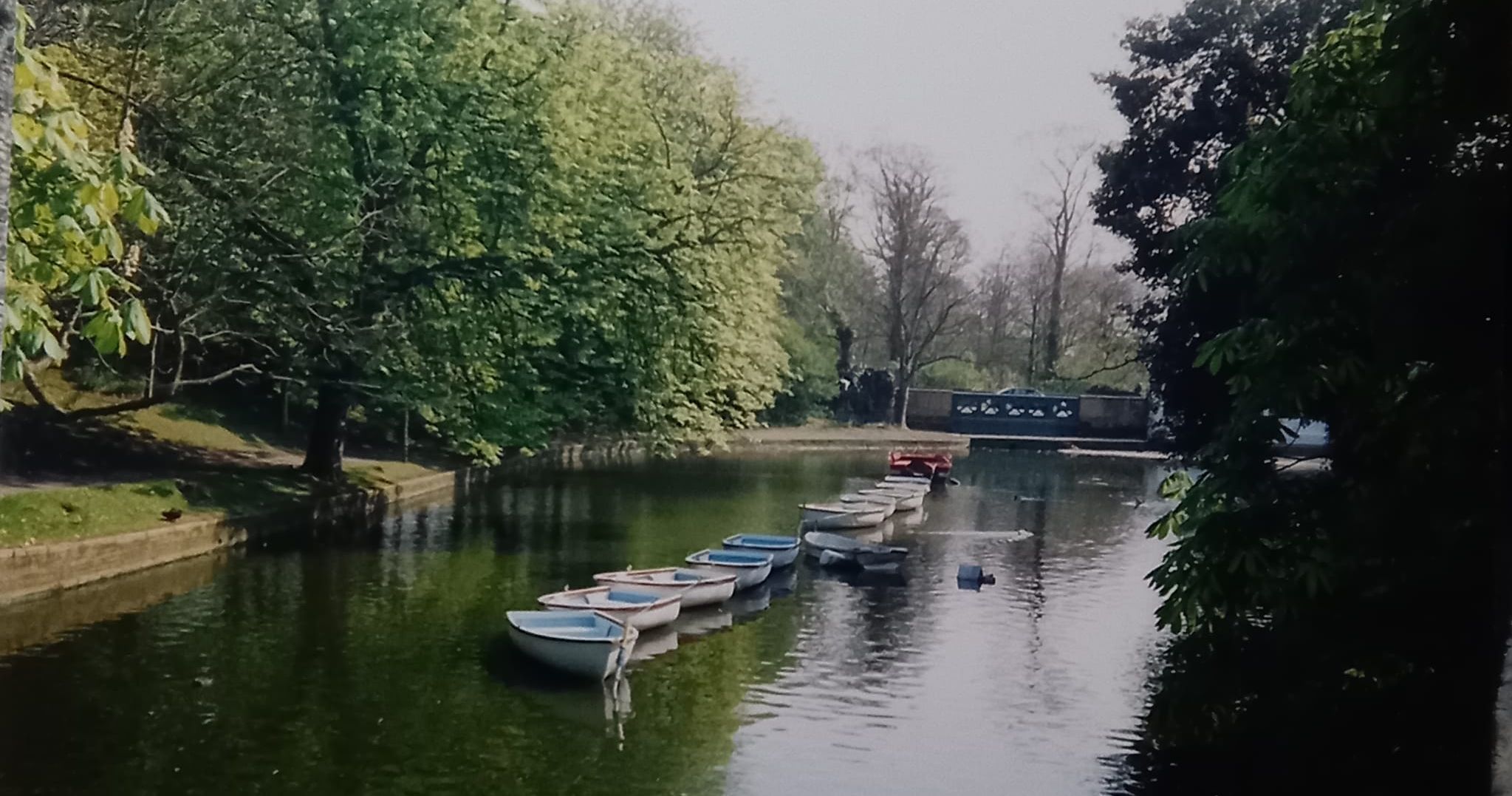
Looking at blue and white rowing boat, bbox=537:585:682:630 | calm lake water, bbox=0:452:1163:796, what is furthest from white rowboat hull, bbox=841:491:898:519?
blue and white rowing boat, bbox=537:585:682:630

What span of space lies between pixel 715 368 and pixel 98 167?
14.4m

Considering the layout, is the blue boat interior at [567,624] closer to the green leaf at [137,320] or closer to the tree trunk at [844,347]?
the green leaf at [137,320]

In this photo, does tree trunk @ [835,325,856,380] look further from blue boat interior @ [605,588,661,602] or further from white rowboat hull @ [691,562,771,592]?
blue boat interior @ [605,588,661,602]

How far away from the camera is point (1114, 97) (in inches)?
582

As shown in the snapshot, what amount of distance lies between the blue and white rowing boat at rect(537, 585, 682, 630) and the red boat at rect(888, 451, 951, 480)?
13.9 m

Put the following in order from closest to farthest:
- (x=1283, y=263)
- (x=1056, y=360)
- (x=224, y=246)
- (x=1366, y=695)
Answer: (x=1283, y=263) < (x=1366, y=695) < (x=224, y=246) < (x=1056, y=360)

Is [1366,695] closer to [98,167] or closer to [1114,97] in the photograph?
[98,167]

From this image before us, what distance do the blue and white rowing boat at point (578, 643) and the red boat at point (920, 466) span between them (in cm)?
1535

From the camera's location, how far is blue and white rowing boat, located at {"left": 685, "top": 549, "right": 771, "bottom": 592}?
43.9 ft

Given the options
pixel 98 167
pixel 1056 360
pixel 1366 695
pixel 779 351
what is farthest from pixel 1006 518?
pixel 98 167

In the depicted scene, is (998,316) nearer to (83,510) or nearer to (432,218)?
(432,218)

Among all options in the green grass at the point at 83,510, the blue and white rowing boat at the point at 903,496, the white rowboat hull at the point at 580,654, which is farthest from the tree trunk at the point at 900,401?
the white rowboat hull at the point at 580,654

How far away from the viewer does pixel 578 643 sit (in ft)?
30.8

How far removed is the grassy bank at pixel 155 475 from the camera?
1167cm
